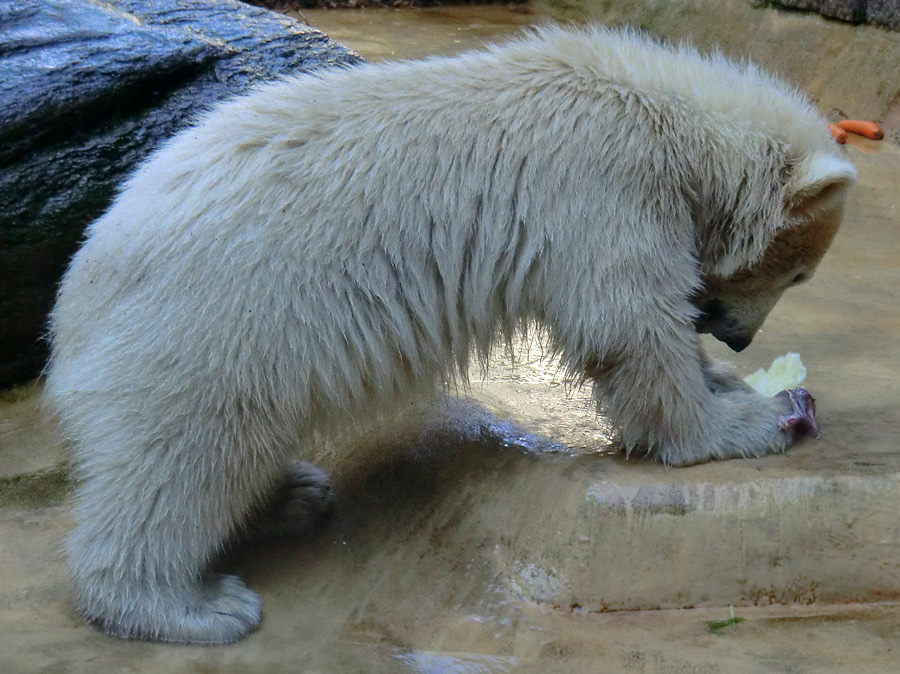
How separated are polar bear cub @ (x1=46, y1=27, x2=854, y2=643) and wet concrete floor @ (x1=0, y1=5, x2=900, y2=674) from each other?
21 centimetres

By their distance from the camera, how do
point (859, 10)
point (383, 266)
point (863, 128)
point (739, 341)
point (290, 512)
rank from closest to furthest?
point (383, 266) → point (290, 512) → point (739, 341) → point (863, 128) → point (859, 10)

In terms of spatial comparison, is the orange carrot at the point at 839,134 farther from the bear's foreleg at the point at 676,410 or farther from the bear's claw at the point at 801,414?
the bear's foreleg at the point at 676,410

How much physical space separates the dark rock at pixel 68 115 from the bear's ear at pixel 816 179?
2.72 m

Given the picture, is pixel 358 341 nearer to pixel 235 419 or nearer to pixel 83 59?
pixel 235 419

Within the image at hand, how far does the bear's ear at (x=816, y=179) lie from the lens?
3.73 m

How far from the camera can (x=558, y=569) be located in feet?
11.8

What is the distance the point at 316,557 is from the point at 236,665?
0.63 meters

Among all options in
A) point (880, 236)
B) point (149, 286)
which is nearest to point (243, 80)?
point (149, 286)

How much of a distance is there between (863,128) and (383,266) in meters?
5.67

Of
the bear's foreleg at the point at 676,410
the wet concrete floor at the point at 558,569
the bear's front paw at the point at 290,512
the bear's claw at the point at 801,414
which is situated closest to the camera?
the wet concrete floor at the point at 558,569

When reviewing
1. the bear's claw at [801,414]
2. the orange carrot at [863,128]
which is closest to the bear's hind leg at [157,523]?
the bear's claw at [801,414]

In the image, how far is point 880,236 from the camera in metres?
6.21

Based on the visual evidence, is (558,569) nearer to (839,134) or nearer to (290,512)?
(290,512)

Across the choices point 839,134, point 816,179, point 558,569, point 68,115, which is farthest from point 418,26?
point 558,569
